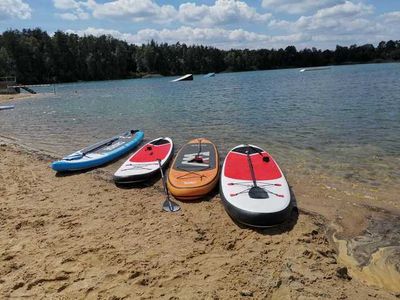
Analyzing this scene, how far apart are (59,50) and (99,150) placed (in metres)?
101

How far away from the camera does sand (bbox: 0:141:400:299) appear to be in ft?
15.6

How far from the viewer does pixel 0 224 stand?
6.82m

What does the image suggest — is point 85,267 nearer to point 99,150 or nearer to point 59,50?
point 99,150

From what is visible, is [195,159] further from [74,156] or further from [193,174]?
[74,156]

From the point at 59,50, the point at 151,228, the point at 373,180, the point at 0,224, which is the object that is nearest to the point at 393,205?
the point at 373,180

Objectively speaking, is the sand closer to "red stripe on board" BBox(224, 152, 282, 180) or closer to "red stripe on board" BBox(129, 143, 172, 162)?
"red stripe on board" BBox(224, 152, 282, 180)

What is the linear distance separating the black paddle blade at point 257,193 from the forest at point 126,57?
94.3 m

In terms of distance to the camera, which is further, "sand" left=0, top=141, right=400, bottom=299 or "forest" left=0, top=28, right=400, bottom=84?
"forest" left=0, top=28, right=400, bottom=84

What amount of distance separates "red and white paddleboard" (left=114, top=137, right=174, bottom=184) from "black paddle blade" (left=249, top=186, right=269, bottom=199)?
10.2 ft

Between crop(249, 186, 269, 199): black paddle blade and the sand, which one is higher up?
crop(249, 186, 269, 199): black paddle blade

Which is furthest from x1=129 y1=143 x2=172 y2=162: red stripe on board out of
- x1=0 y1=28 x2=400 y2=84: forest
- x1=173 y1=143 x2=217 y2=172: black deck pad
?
x1=0 y1=28 x2=400 y2=84: forest

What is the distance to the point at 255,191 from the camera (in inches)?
292

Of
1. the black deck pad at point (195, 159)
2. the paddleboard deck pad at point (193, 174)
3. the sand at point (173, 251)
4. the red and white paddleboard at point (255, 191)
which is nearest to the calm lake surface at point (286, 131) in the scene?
the black deck pad at point (195, 159)

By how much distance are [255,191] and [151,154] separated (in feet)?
15.4
